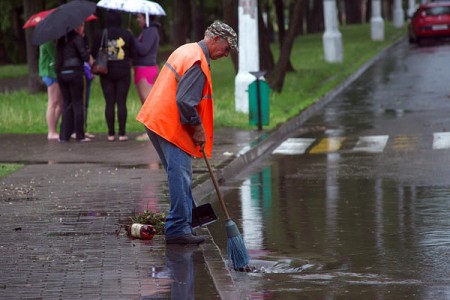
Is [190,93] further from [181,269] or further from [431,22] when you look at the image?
[431,22]

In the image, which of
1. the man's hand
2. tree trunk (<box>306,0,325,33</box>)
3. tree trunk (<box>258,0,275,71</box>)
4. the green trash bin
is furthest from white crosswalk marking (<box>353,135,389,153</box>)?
tree trunk (<box>306,0,325,33</box>)

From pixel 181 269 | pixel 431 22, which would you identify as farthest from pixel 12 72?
pixel 181 269

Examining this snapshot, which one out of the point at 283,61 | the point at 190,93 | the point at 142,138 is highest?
the point at 190,93

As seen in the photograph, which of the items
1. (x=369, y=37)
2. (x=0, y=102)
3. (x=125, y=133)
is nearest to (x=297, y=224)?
(x=125, y=133)

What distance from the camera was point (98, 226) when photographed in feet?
35.1

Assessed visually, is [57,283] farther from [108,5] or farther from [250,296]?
[108,5]

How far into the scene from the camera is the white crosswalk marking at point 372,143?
57.3ft

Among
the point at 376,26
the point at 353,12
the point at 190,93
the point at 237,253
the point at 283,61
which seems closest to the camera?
the point at 237,253

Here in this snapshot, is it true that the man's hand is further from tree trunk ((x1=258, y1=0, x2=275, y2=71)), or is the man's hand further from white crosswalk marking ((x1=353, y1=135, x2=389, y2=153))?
tree trunk ((x1=258, y1=0, x2=275, y2=71))

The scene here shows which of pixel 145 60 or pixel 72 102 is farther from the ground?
pixel 145 60

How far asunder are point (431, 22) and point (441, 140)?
30.9 meters

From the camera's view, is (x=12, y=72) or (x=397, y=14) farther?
(x=397, y=14)

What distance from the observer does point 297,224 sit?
11336 mm

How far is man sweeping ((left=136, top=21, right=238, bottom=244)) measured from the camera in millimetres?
9523
